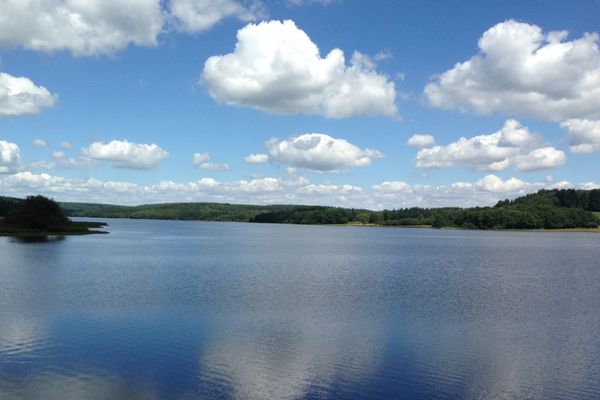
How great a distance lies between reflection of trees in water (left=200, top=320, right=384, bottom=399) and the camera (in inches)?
609

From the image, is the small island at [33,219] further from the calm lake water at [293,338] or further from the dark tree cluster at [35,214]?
the calm lake water at [293,338]

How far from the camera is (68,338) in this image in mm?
20656

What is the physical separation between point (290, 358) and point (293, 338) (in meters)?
2.94

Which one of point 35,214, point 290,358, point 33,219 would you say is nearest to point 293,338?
point 290,358

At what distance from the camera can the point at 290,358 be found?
18234 mm

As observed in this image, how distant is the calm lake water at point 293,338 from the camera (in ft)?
50.8

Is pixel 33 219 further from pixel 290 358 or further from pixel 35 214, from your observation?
pixel 290 358

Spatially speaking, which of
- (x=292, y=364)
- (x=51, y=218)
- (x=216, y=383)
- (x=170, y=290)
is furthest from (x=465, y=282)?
(x=51, y=218)

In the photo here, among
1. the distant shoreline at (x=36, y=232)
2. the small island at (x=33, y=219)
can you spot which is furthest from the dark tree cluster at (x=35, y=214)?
the distant shoreline at (x=36, y=232)

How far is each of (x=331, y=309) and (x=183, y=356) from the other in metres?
11.3

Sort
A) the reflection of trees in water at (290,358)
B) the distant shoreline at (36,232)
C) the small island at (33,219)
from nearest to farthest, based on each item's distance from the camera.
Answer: the reflection of trees in water at (290,358) → the distant shoreline at (36,232) → the small island at (33,219)

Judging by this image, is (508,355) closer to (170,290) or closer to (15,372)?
(15,372)

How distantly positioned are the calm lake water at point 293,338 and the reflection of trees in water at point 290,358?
65 mm

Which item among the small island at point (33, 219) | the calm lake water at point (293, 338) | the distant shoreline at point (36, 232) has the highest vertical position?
the small island at point (33, 219)
